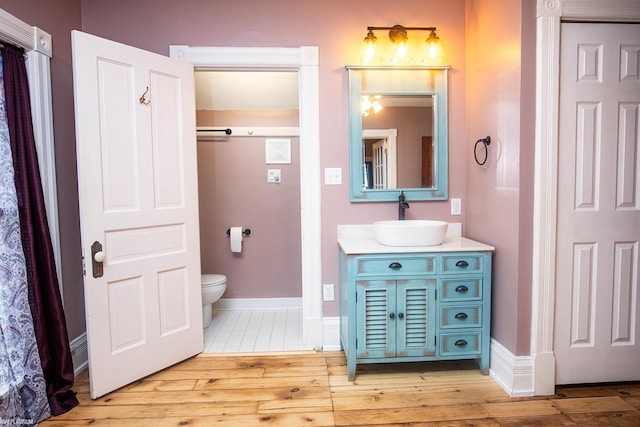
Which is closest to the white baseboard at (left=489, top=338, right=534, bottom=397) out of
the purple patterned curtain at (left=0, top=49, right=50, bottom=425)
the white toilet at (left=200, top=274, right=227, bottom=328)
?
the white toilet at (left=200, top=274, right=227, bottom=328)

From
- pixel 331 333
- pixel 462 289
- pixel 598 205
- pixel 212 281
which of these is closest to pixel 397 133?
pixel 462 289

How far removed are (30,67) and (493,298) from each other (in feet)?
9.91

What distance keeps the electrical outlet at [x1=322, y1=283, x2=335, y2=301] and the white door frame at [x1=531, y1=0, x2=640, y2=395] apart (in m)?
1.25

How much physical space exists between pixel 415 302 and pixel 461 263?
36cm

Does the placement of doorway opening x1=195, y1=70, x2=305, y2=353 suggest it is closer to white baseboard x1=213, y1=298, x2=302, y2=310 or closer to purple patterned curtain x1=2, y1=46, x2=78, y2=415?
white baseboard x1=213, y1=298, x2=302, y2=310

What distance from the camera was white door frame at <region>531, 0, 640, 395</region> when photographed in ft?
5.80

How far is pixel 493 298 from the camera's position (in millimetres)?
2068

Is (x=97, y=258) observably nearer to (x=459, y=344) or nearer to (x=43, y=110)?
(x=43, y=110)

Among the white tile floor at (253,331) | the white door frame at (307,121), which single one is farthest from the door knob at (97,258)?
the white door frame at (307,121)

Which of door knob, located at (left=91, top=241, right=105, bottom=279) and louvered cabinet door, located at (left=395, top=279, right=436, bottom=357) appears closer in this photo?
door knob, located at (left=91, top=241, right=105, bottom=279)

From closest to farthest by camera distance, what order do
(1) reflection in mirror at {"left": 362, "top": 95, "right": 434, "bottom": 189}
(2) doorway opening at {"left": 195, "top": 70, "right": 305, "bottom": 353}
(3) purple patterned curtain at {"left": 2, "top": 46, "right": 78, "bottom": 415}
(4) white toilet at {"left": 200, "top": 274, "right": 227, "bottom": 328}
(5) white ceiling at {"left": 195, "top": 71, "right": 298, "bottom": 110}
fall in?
(3) purple patterned curtain at {"left": 2, "top": 46, "right": 78, "bottom": 415}
(1) reflection in mirror at {"left": 362, "top": 95, "right": 434, "bottom": 189}
(4) white toilet at {"left": 200, "top": 274, "right": 227, "bottom": 328}
(5) white ceiling at {"left": 195, "top": 71, "right": 298, "bottom": 110}
(2) doorway opening at {"left": 195, "top": 70, "right": 305, "bottom": 353}

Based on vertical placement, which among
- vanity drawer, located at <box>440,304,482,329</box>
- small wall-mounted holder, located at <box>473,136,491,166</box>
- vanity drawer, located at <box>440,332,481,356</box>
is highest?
small wall-mounted holder, located at <box>473,136,491,166</box>

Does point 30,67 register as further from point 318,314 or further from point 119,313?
point 318,314

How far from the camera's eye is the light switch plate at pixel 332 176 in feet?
7.87
